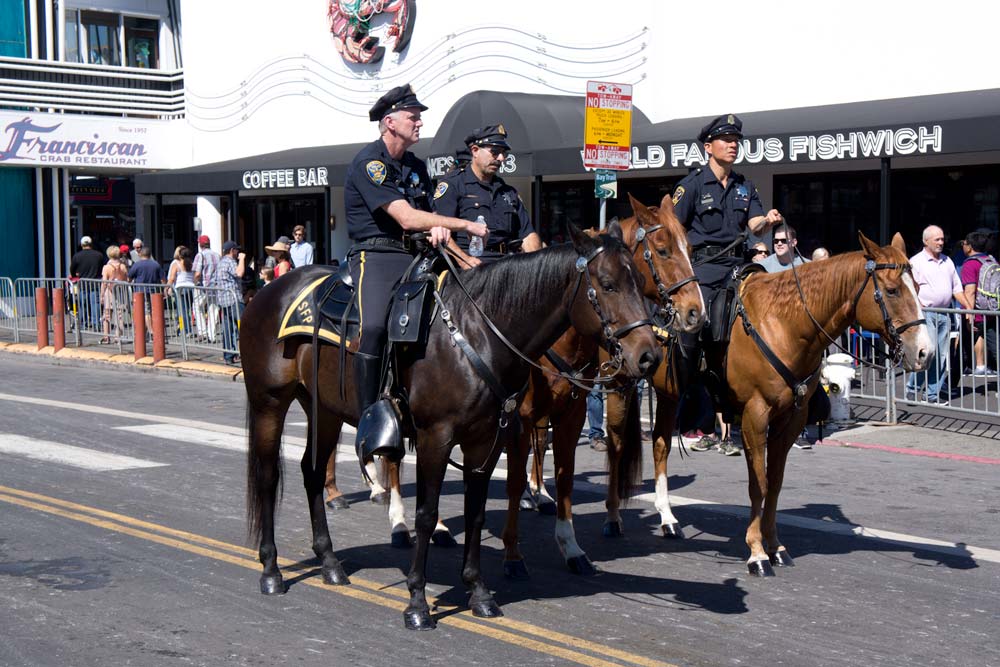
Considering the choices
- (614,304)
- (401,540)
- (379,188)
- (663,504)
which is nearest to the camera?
(614,304)

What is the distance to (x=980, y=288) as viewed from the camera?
15.1 meters

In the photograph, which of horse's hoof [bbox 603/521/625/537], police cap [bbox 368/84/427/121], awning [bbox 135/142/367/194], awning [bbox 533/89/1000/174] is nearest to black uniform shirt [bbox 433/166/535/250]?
police cap [bbox 368/84/427/121]

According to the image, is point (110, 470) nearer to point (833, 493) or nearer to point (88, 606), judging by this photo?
point (88, 606)

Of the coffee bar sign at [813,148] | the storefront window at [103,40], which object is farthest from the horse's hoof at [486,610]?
the storefront window at [103,40]

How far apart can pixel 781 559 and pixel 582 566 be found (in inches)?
50.4

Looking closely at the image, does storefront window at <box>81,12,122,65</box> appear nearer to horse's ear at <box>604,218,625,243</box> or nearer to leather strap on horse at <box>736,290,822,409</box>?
leather strap on horse at <box>736,290,822,409</box>

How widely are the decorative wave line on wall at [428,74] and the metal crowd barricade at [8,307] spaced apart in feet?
26.8

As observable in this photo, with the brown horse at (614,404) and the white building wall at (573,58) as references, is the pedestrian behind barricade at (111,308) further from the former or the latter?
the brown horse at (614,404)

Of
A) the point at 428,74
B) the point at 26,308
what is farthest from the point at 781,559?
the point at 26,308

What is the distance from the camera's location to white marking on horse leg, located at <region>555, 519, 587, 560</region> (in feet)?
25.3

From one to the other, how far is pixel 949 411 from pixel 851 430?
1.06 meters

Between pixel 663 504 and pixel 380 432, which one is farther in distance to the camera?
pixel 663 504

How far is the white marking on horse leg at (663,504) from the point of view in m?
8.74

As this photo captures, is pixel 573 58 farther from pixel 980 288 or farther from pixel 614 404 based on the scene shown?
pixel 614 404
